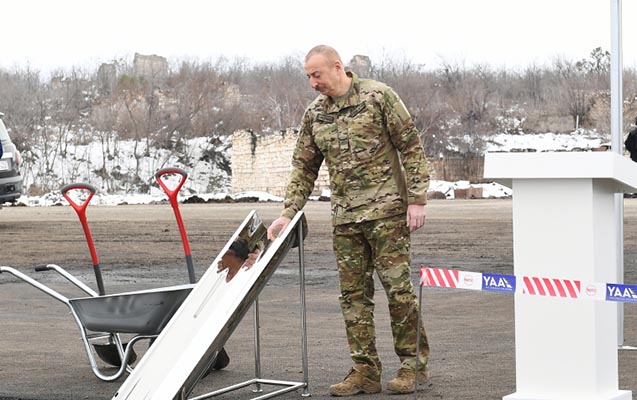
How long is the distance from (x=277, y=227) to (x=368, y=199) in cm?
46

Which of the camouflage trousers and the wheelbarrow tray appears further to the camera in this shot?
the wheelbarrow tray

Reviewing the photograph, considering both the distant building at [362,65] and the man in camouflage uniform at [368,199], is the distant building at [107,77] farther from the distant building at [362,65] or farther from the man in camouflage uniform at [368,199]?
the man in camouflage uniform at [368,199]

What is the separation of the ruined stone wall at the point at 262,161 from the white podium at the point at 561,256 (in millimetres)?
47601

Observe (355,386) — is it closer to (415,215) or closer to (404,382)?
(404,382)

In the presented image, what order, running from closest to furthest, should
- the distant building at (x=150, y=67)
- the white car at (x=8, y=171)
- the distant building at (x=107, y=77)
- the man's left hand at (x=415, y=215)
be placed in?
the man's left hand at (x=415, y=215) < the white car at (x=8, y=171) < the distant building at (x=107, y=77) < the distant building at (x=150, y=67)

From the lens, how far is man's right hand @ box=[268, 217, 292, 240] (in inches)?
236

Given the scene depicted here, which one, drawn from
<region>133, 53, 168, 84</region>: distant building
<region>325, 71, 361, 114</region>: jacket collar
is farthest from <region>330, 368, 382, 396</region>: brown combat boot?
<region>133, 53, 168, 84</region>: distant building

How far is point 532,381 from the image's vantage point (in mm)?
5312

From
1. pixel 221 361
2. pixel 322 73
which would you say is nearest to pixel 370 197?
pixel 322 73

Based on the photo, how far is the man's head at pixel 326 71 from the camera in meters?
5.98

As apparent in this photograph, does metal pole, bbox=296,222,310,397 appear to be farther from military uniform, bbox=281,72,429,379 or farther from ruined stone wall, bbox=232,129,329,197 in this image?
ruined stone wall, bbox=232,129,329,197

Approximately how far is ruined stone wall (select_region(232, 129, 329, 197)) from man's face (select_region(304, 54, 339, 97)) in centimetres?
4677

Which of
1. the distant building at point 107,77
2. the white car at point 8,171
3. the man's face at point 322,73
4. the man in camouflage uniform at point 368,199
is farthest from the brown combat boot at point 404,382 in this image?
the distant building at point 107,77

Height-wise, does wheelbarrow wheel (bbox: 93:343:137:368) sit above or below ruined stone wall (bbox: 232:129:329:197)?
above
